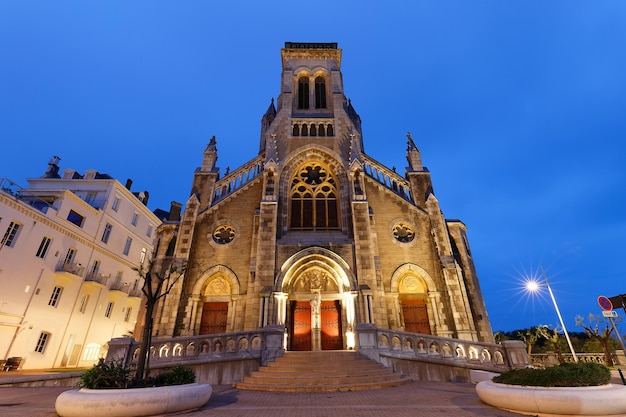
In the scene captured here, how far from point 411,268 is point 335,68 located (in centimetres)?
1867

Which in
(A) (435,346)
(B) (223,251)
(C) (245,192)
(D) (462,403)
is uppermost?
(C) (245,192)

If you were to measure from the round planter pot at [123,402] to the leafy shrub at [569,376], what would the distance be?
7.69 meters

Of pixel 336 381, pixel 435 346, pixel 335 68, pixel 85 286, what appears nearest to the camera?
pixel 336 381

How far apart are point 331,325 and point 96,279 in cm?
2076

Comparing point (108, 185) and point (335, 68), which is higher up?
point (335, 68)

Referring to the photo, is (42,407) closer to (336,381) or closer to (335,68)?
(336,381)

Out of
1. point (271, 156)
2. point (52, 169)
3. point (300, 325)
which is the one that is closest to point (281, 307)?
point (300, 325)

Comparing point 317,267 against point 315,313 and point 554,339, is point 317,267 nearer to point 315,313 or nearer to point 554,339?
point 315,313

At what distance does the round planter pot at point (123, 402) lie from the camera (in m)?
5.73

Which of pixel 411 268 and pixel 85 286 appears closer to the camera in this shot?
pixel 411 268

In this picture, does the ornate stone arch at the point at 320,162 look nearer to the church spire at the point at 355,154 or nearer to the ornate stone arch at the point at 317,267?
the church spire at the point at 355,154

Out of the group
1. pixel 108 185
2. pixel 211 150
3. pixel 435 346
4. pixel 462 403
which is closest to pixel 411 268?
pixel 435 346

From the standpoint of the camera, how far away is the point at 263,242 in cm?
1722

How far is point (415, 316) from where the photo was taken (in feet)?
55.7
